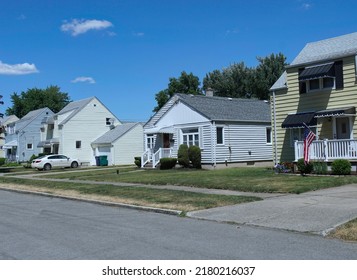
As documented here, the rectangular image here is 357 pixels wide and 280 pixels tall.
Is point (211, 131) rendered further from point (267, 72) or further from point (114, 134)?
point (267, 72)

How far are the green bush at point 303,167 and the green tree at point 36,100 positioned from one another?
271 feet

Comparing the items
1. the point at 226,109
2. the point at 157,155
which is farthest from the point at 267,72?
the point at 157,155

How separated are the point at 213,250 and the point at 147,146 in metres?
27.9

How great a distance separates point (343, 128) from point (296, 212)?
12700 millimetres

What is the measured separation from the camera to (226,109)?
32.9 m

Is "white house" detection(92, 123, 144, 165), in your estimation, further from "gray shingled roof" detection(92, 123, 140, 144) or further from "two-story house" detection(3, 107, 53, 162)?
"two-story house" detection(3, 107, 53, 162)

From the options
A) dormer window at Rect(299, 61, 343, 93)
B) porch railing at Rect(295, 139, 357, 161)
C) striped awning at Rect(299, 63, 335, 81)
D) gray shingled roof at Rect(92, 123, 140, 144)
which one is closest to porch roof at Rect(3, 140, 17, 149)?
gray shingled roof at Rect(92, 123, 140, 144)

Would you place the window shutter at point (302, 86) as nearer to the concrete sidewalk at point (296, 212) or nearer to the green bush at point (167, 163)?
the concrete sidewalk at point (296, 212)

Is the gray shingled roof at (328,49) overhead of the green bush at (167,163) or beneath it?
overhead

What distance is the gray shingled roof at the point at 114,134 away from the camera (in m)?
48.4

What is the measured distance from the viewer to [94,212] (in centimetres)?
1305

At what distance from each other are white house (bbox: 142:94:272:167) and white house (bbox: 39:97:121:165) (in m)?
18.0

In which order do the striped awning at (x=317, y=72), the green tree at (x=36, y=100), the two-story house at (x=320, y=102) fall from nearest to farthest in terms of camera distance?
the two-story house at (x=320, y=102)
the striped awning at (x=317, y=72)
the green tree at (x=36, y=100)

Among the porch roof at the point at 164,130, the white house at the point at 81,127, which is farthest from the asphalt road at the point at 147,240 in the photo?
the white house at the point at 81,127
